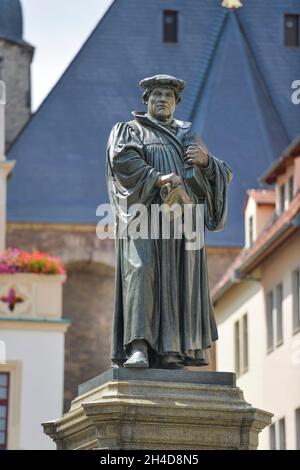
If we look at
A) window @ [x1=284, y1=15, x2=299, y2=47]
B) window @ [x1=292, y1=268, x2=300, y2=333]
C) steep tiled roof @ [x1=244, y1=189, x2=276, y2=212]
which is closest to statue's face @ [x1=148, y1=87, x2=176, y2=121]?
window @ [x1=292, y1=268, x2=300, y2=333]

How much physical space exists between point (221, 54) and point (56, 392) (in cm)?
2305

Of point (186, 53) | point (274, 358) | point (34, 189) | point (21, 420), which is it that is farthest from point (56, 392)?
point (186, 53)

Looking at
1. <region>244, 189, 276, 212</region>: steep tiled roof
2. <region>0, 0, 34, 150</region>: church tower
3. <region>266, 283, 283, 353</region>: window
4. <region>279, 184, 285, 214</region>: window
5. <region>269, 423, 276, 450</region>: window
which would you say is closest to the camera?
<region>269, 423, 276, 450</region>: window

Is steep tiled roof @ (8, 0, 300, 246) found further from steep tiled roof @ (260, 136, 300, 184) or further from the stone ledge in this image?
the stone ledge

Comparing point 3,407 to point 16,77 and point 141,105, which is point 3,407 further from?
point 16,77

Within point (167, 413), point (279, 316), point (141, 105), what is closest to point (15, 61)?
point (141, 105)

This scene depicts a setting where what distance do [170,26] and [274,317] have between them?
772 inches

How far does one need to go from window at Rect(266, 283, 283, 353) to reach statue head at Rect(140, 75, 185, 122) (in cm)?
2181

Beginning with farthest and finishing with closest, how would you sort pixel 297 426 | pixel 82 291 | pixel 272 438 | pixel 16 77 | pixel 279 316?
pixel 16 77 < pixel 82 291 < pixel 279 316 < pixel 272 438 < pixel 297 426

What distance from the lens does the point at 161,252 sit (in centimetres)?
1055

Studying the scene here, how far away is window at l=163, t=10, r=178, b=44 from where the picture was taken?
2023 inches
